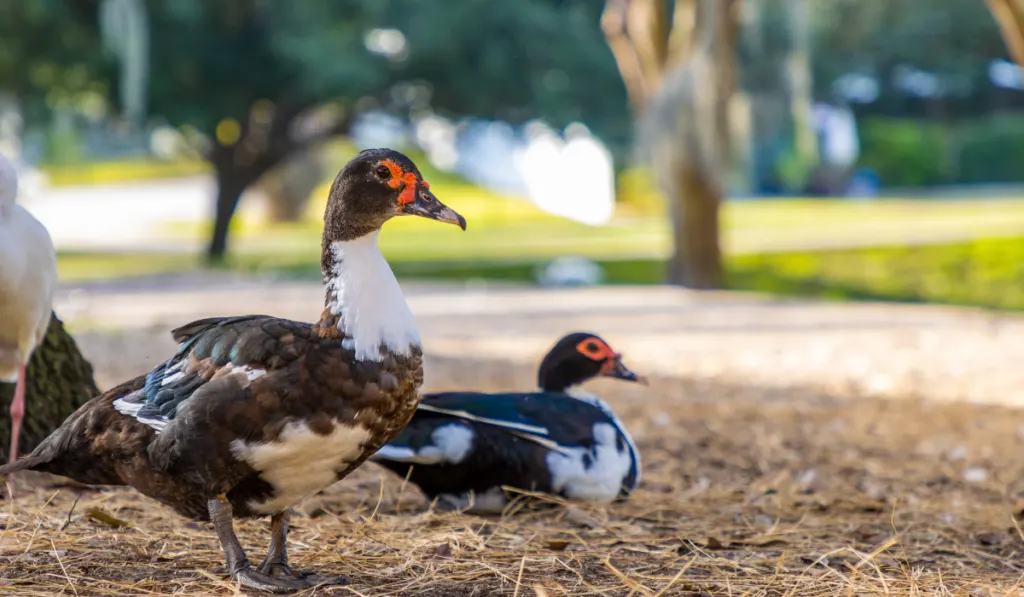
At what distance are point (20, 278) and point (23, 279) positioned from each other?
0.6 inches

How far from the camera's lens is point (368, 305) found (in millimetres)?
2580

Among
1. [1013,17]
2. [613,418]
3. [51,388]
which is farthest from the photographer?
[1013,17]

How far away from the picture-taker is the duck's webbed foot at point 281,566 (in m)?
2.72

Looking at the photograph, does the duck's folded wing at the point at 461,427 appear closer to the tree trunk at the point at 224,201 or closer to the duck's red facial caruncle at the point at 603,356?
the duck's red facial caruncle at the point at 603,356


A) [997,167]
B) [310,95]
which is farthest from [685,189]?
[997,167]

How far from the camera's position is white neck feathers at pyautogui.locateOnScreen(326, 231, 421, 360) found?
2.56 meters

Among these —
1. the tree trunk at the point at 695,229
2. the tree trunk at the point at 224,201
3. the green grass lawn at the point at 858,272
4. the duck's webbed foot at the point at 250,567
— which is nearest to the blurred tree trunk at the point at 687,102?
the tree trunk at the point at 695,229

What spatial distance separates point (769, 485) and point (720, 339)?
15.5ft

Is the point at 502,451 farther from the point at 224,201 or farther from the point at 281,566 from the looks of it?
the point at 224,201

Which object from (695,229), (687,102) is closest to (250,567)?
(687,102)

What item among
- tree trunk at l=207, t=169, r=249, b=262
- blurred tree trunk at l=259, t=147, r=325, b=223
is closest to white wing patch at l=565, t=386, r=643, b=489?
tree trunk at l=207, t=169, r=249, b=262

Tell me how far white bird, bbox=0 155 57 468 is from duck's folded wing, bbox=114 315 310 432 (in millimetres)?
813

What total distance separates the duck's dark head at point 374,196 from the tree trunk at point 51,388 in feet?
5.95

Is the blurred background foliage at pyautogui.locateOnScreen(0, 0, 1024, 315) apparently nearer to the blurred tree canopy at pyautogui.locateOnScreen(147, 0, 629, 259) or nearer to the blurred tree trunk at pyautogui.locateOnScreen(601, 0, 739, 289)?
the blurred tree canopy at pyautogui.locateOnScreen(147, 0, 629, 259)
